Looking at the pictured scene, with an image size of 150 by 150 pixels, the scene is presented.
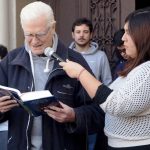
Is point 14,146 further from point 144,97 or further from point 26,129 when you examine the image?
point 144,97

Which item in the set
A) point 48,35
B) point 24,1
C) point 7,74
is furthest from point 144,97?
point 24,1

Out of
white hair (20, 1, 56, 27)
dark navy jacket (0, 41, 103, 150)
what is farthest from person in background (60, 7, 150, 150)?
white hair (20, 1, 56, 27)

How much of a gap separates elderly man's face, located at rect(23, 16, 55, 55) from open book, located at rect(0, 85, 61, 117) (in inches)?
13.0

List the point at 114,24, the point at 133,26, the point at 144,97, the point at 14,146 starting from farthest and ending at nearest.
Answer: the point at 114,24 < the point at 14,146 < the point at 133,26 < the point at 144,97

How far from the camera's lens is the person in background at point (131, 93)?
2.37 metres

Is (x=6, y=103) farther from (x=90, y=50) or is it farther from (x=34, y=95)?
(x=90, y=50)

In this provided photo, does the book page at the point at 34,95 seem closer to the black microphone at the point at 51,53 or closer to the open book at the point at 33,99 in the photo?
the open book at the point at 33,99

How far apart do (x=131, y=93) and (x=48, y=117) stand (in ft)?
1.80

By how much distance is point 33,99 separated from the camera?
2.38m

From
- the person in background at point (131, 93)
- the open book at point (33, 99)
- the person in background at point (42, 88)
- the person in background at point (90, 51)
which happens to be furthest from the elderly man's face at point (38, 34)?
the person in background at point (90, 51)

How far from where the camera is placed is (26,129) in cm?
265

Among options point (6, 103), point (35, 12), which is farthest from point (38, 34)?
point (6, 103)

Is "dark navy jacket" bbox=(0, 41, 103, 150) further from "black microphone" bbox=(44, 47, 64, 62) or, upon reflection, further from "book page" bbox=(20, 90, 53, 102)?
"book page" bbox=(20, 90, 53, 102)

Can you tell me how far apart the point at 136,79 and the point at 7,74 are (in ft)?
2.66
